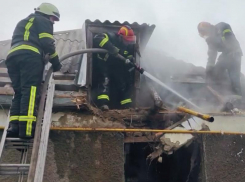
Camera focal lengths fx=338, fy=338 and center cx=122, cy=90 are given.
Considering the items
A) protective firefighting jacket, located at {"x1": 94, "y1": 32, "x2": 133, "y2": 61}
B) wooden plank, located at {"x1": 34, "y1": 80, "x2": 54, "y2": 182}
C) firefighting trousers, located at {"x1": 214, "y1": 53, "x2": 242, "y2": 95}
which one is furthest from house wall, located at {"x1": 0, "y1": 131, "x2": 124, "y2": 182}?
firefighting trousers, located at {"x1": 214, "y1": 53, "x2": 242, "y2": 95}

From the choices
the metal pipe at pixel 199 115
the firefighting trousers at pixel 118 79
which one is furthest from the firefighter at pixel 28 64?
the metal pipe at pixel 199 115

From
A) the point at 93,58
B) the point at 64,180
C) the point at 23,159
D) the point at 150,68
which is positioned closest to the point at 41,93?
the point at 23,159

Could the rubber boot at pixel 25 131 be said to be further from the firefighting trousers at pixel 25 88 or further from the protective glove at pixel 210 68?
the protective glove at pixel 210 68

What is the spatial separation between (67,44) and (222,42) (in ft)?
12.7

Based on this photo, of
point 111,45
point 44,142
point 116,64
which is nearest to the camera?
point 44,142

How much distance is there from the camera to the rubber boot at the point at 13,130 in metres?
3.90

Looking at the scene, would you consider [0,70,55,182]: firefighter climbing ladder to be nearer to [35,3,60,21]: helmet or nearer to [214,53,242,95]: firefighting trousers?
[35,3,60,21]: helmet

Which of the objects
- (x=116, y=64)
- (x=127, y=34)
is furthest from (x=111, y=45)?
(x=116, y=64)

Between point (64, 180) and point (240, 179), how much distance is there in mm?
2598

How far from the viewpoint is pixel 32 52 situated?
4156mm

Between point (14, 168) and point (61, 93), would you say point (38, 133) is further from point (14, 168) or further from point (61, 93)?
point (61, 93)

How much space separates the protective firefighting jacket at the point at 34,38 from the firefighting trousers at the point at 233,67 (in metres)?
4.04

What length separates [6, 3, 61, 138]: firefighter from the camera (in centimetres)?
391

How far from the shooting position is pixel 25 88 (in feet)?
13.2
